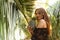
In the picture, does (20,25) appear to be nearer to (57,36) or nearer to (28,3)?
(28,3)

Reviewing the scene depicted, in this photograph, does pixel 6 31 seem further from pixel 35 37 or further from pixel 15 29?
pixel 35 37

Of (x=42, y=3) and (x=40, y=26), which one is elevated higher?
(x=42, y=3)

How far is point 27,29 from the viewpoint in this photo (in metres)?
1.74

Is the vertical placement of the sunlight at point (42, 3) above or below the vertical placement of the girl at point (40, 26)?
above

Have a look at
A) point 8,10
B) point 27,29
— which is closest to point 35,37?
point 27,29

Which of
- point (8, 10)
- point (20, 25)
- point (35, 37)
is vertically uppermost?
point (8, 10)

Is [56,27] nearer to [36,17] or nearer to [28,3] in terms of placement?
[36,17]

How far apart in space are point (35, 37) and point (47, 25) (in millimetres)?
148

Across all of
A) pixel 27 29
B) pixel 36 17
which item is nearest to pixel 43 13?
pixel 36 17

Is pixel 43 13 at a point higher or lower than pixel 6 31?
higher

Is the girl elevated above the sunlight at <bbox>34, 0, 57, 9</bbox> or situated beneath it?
situated beneath

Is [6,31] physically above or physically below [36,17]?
below

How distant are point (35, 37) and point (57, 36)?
19 centimetres

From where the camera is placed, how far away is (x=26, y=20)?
1.75 metres
